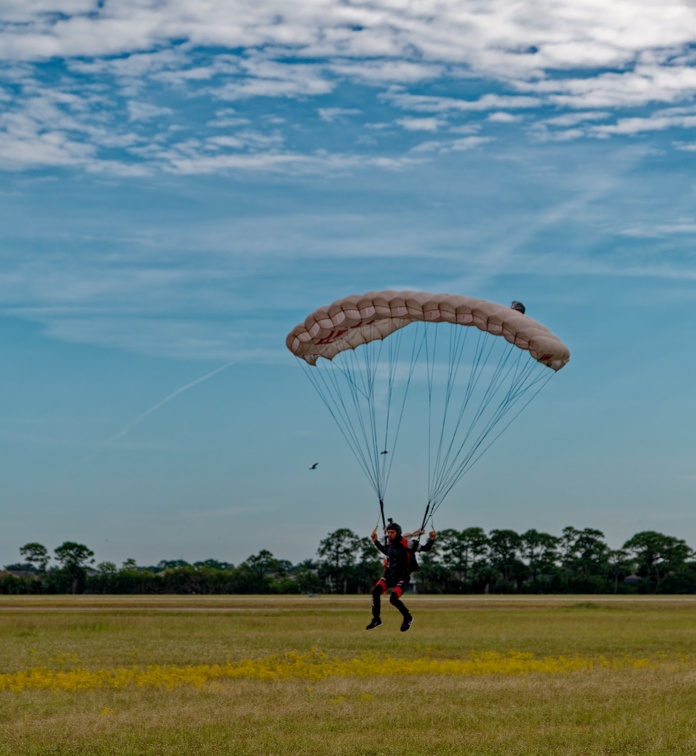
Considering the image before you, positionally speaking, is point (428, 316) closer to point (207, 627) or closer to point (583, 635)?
point (583, 635)

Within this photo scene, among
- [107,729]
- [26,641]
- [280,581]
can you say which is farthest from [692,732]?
[280,581]

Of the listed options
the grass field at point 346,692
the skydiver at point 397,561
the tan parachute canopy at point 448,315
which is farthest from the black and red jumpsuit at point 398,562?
the tan parachute canopy at point 448,315

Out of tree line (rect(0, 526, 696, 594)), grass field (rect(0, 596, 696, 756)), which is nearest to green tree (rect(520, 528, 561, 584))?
tree line (rect(0, 526, 696, 594))

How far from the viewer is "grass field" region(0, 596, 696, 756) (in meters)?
20.9

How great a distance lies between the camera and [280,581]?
5906 inches

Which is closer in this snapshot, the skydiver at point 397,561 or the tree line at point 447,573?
the skydiver at point 397,561

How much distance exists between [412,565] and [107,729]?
741 centimetres

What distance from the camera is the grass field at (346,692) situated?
20875 millimetres

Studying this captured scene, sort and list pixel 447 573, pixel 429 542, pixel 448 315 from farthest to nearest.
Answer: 1. pixel 447 573
2. pixel 448 315
3. pixel 429 542

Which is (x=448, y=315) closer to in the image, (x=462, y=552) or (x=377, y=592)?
(x=377, y=592)

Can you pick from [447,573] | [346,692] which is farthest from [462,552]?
[346,692]

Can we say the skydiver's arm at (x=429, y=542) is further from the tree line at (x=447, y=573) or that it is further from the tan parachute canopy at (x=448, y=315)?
the tree line at (x=447, y=573)

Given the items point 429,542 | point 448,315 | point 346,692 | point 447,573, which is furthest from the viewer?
point 447,573

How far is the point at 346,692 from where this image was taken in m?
26.5
